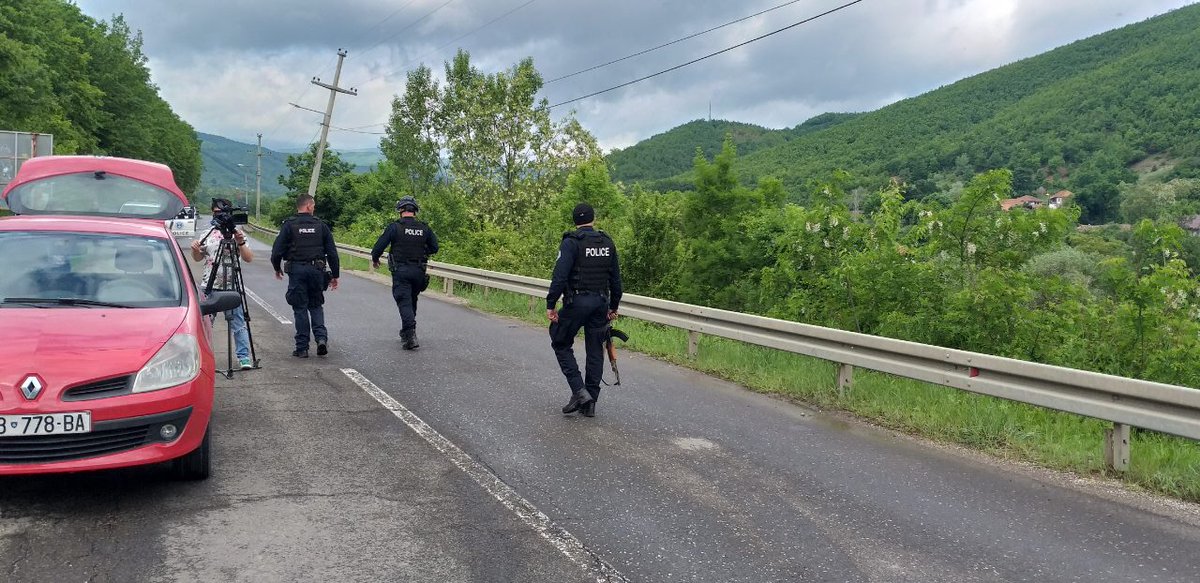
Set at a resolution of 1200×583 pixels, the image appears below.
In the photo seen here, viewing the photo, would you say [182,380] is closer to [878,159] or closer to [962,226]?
[962,226]

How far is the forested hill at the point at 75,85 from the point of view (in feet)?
135

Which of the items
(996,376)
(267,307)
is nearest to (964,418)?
(996,376)

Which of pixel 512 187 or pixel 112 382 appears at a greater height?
pixel 512 187

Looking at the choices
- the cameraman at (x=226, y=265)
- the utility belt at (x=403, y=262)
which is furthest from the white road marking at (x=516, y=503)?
the utility belt at (x=403, y=262)

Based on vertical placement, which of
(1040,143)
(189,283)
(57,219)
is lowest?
(189,283)

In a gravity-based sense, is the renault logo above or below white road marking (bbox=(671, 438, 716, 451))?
above

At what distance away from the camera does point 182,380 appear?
15.2 ft

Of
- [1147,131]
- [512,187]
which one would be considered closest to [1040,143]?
[1147,131]

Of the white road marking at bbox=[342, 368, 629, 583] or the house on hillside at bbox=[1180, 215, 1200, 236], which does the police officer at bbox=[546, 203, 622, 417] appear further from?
the house on hillside at bbox=[1180, 215, 1200, 236]

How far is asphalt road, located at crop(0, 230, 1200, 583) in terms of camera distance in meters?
3.89

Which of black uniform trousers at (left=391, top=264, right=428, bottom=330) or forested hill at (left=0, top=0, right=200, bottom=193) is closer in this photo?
black uniform trousers at (left=391, top=264, right=428, bottom=330)

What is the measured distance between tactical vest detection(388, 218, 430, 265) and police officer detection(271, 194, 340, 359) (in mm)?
1181

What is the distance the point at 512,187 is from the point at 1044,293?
25.8 meters

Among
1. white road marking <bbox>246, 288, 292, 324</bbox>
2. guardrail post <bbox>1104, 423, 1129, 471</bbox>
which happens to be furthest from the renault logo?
white road marking <bbox>246, 288, 292, 324</bbox>
